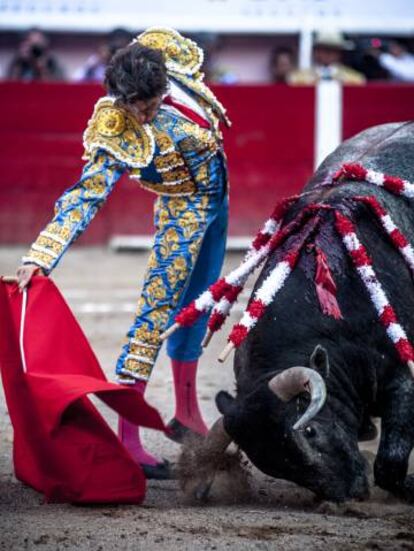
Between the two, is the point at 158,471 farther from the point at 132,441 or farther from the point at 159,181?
the point at 159,181

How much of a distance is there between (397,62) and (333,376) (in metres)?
6.40

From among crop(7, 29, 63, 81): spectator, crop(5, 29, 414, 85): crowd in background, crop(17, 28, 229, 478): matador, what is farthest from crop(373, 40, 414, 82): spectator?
crop(17, 28, 229, 478): matador

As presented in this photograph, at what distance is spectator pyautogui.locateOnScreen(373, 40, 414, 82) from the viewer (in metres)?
9.32

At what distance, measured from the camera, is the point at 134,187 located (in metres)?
8.80

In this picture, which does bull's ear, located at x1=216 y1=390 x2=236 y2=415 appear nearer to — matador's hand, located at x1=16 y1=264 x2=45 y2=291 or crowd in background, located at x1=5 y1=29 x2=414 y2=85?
matador's hand, located at x1=16 y1=264 x2=45 y2=291

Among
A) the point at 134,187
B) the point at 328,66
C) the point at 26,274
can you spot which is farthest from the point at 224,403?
the point at 328,66

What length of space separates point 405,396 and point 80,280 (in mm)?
4234

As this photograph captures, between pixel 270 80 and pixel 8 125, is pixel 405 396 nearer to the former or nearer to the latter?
pixel 8 125

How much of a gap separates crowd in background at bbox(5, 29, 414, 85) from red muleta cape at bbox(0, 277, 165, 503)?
5680mm

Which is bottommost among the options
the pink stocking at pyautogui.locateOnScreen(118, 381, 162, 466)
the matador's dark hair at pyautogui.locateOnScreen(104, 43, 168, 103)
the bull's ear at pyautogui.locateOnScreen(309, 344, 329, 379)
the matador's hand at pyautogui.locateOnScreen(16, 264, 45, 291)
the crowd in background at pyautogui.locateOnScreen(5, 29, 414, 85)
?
the pink stocking at pyautogui.locateOnScreen(118, 381, 162, 466)

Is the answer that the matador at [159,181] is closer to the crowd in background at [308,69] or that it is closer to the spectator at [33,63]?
the crowd in background at [308,69]

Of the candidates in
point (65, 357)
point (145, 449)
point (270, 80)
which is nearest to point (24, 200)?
point (270, 80)

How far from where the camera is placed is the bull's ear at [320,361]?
326 cm

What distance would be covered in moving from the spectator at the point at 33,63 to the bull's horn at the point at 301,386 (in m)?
6.56
